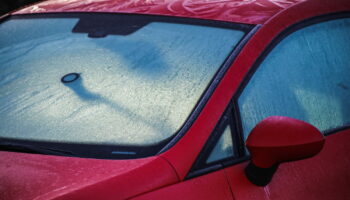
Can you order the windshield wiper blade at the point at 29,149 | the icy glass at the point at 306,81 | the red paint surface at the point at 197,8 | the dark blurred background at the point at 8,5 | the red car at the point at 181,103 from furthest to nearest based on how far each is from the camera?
the dark blurred background at the point at 8,5
the red paint surface at the point at 197,8
the icy glass at the point at 306,81
the windshield wiper blade at the point at 29,149
the red car at the point at 181,103

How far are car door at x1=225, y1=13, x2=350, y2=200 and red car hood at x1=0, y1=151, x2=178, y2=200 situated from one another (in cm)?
28

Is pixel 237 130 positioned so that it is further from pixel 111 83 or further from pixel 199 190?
Result: pixel 111 83

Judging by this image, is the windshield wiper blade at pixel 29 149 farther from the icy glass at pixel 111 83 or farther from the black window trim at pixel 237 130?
the black window trim at pixel 237 130

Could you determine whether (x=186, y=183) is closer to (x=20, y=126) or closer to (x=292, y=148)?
(x=292, y=148)

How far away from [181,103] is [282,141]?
38cm

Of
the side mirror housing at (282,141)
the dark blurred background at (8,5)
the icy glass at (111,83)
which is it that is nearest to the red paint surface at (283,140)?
the side mirror housing at (282,141)

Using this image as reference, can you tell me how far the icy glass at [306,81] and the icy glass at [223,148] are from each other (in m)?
0.09

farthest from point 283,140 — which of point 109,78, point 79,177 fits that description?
point 109,78

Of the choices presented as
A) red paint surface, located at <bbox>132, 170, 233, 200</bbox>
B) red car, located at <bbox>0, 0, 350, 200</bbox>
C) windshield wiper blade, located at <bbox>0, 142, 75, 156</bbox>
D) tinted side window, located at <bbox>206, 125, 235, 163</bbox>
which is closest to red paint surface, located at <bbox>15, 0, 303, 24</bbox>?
red car, located at <bbox>0, 0, 350, 200</bbox>

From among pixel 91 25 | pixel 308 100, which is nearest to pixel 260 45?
pixel 308 100

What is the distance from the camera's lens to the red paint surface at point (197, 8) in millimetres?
1714

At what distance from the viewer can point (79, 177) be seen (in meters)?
1.19

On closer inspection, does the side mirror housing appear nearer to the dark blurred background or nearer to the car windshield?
the car windshield

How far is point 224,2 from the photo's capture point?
186 centimetres
